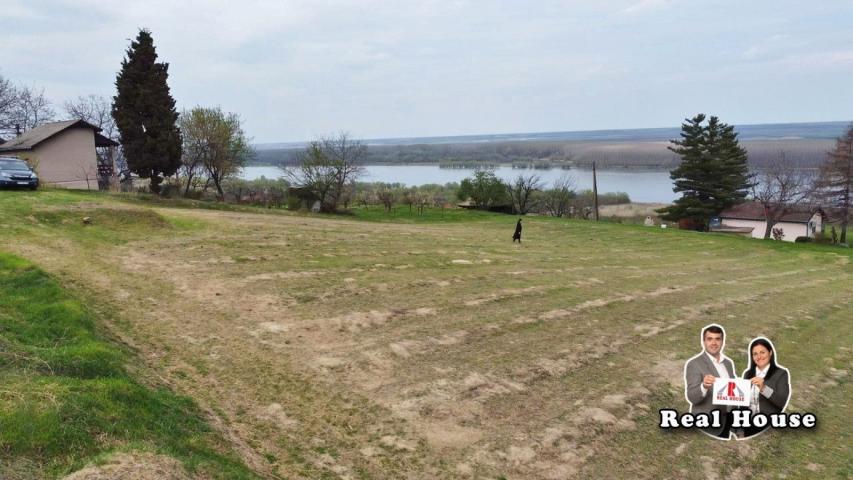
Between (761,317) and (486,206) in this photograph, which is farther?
(486,206)

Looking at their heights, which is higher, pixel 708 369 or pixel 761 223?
pixel 708 369

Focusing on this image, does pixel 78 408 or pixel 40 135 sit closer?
pixel 78 408

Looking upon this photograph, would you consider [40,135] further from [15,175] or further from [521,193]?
[521,193]

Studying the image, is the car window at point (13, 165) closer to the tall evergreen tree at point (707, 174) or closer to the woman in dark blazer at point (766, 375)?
the woman in dark blazer at point (766, 375)

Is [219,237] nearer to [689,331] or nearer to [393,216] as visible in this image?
[689,331]

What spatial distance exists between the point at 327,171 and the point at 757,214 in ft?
137

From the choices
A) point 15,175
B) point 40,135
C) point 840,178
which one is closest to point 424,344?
point 15,175

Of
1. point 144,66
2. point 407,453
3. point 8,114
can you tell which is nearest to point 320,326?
point 407,453

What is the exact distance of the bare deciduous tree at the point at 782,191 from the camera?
1608 inches

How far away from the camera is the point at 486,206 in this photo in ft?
154

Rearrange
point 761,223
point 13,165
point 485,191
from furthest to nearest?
1. point 761,223
2. point 485,191
3. point 13,165

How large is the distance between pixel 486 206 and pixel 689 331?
122 ft

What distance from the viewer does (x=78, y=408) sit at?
459 cm

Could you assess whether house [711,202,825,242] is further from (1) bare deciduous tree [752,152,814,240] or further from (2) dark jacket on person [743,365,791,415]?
(2) dark jacket on person [743,365,791,415]
